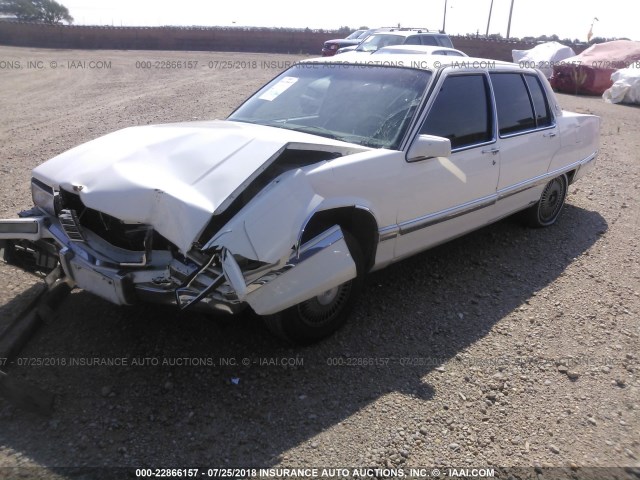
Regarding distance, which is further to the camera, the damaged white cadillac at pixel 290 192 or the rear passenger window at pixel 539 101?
the rear passenger window at pixel 539 101

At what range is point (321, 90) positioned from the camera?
13.7ft

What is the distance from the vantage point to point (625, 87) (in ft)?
52.8

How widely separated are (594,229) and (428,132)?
2.98 m

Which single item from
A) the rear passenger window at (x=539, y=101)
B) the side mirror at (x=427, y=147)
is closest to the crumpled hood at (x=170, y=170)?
the side mirror at (x=427, y=147)

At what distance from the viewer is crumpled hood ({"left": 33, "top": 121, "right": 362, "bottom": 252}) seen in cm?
271

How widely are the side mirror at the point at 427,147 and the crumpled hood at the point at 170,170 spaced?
1.44 ft

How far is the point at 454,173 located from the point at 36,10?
2168 inches

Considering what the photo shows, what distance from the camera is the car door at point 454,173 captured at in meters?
3.70

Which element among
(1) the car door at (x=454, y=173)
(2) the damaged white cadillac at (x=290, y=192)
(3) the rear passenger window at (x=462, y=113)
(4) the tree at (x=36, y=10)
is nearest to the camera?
(2) the damaged white cadillac at (x=290, y=192)

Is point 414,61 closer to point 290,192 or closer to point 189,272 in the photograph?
point 290,192

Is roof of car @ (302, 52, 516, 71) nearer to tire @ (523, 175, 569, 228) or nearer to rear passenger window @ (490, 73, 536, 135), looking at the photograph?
rear passenger window @ (490, 73, 536, 135)

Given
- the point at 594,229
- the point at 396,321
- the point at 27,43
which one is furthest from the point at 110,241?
the point at 27,43

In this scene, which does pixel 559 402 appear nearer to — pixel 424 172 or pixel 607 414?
pixel 607 414

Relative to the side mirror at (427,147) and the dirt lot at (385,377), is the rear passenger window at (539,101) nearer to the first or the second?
the dirt lot at (385,377)
